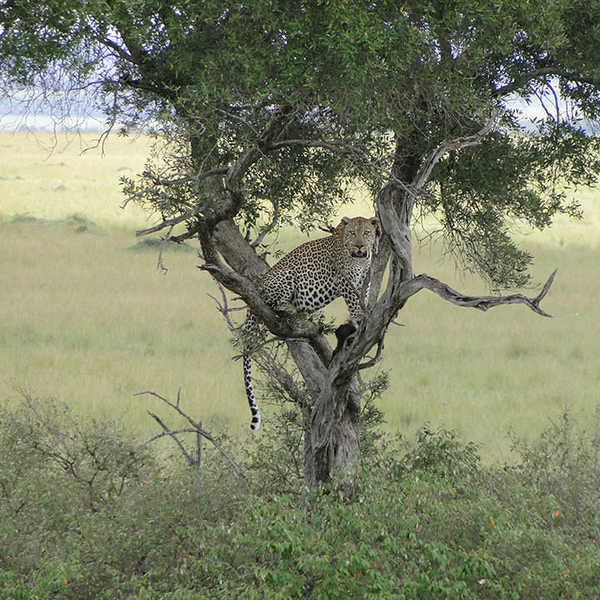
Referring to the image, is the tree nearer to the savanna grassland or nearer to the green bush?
the savanna grassland

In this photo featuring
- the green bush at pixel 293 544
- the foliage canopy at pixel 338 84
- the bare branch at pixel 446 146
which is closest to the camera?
the green bush at pixel 293 544

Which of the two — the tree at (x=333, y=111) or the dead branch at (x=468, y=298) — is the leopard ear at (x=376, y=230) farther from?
the dead branch at (x=468, y=298)

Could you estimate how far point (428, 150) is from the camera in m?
9.52

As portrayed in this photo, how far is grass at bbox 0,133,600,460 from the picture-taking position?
1557 centimetres

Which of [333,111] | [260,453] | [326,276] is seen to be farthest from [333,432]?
[333,111]

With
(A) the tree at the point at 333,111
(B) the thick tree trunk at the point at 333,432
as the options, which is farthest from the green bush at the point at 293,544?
(A) the tree at the point at 333,111

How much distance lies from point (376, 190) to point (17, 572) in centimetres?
595

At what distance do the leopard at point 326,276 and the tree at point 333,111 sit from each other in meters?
0.21

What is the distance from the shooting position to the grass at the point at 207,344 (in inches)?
613

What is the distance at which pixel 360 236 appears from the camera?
9.02 m

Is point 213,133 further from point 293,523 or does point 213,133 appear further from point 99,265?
point 99,265

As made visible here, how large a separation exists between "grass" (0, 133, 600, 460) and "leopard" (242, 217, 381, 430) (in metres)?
0.75

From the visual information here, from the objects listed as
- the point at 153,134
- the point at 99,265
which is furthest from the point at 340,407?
the point at 99,265

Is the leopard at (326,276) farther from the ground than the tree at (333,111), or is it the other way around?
the tree at (333,111)
